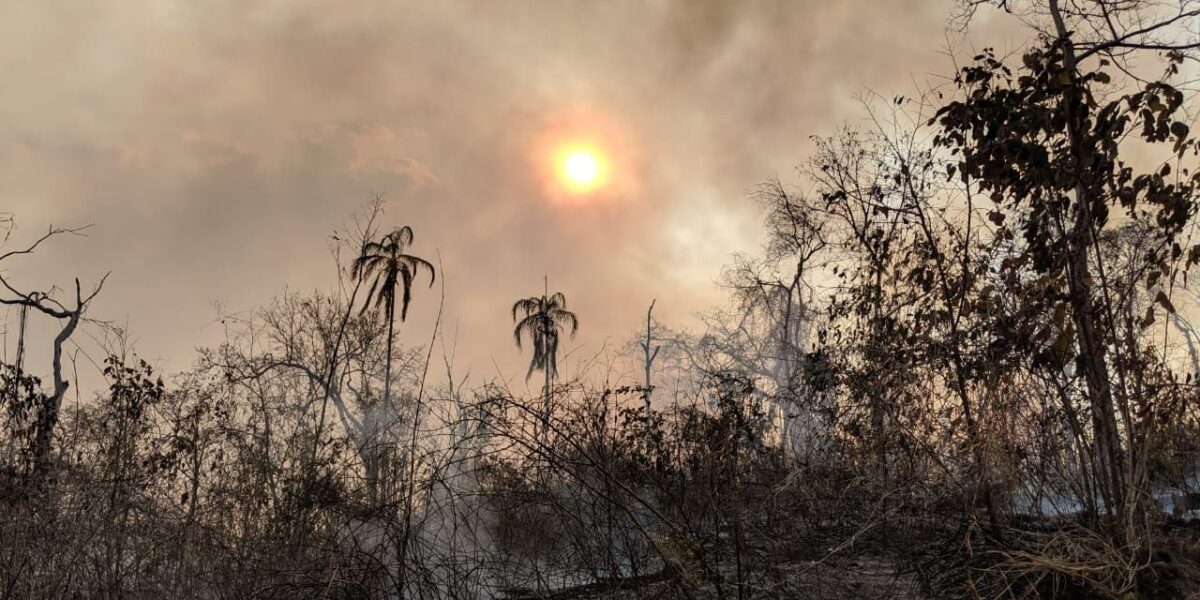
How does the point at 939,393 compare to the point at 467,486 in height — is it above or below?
above

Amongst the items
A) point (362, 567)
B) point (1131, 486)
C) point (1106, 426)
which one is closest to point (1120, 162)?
point (1106, 426)

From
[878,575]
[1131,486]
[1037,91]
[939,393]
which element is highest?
[1037,91]

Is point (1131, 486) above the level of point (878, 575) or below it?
above

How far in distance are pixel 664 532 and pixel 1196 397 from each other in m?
3.66

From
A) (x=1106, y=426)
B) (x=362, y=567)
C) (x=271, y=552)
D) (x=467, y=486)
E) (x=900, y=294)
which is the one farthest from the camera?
(x=900, y=294)

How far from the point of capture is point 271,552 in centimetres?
541

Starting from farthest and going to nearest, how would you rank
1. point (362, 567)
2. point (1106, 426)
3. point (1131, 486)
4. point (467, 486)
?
point (467, 486)
point (362, 567)
point (1106, 426)
point (1131, 486)

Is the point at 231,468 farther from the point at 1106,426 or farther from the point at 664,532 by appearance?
Answer: the point at 1106,426

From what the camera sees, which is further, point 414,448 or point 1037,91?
point 414,448

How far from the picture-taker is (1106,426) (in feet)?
14.2

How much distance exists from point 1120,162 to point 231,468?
7.19 m

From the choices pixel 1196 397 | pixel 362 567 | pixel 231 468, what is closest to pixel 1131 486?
pixel 1196 397

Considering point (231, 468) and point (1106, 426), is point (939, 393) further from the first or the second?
point (231, 468)

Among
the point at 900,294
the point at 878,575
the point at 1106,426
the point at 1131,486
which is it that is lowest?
the point at 878,575
